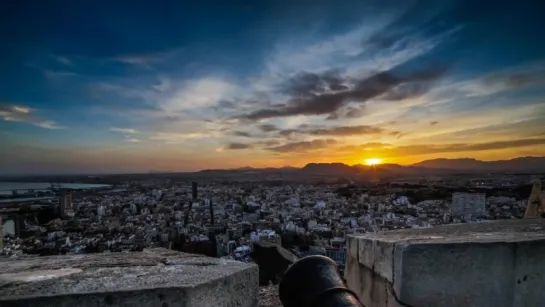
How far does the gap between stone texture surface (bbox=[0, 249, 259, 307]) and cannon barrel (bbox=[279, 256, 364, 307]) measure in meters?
0.24

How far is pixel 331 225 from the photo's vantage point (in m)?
15.6

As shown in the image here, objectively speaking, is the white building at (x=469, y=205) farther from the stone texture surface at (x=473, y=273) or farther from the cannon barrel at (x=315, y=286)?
the cannon barrel at (x=315, y=286)

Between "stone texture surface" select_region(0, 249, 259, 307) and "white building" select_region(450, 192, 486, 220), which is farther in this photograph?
"white building" select_region(450, 192, 486, 220)

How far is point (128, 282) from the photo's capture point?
1.88 m

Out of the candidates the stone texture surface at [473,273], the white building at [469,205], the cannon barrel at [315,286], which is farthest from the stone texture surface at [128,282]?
the white building at [469,205]

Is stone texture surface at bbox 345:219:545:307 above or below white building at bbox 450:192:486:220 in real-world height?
above

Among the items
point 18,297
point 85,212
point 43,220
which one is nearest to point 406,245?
point 18,297

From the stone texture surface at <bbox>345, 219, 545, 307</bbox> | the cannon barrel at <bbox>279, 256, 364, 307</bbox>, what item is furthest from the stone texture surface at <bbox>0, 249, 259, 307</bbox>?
the stone texture surface at <bbox>345, 219, 545, 307</bbox>

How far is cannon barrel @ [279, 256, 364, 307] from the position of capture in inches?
78.2

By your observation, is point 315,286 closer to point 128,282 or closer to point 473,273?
point 473,273

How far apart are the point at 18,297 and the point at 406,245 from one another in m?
2.01

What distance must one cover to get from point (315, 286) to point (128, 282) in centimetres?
108

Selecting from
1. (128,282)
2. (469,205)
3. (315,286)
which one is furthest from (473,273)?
(469,205)

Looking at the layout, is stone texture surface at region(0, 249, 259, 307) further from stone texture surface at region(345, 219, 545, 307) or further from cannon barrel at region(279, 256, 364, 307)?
stone texture surface at region(345, 219, 545, 307)
